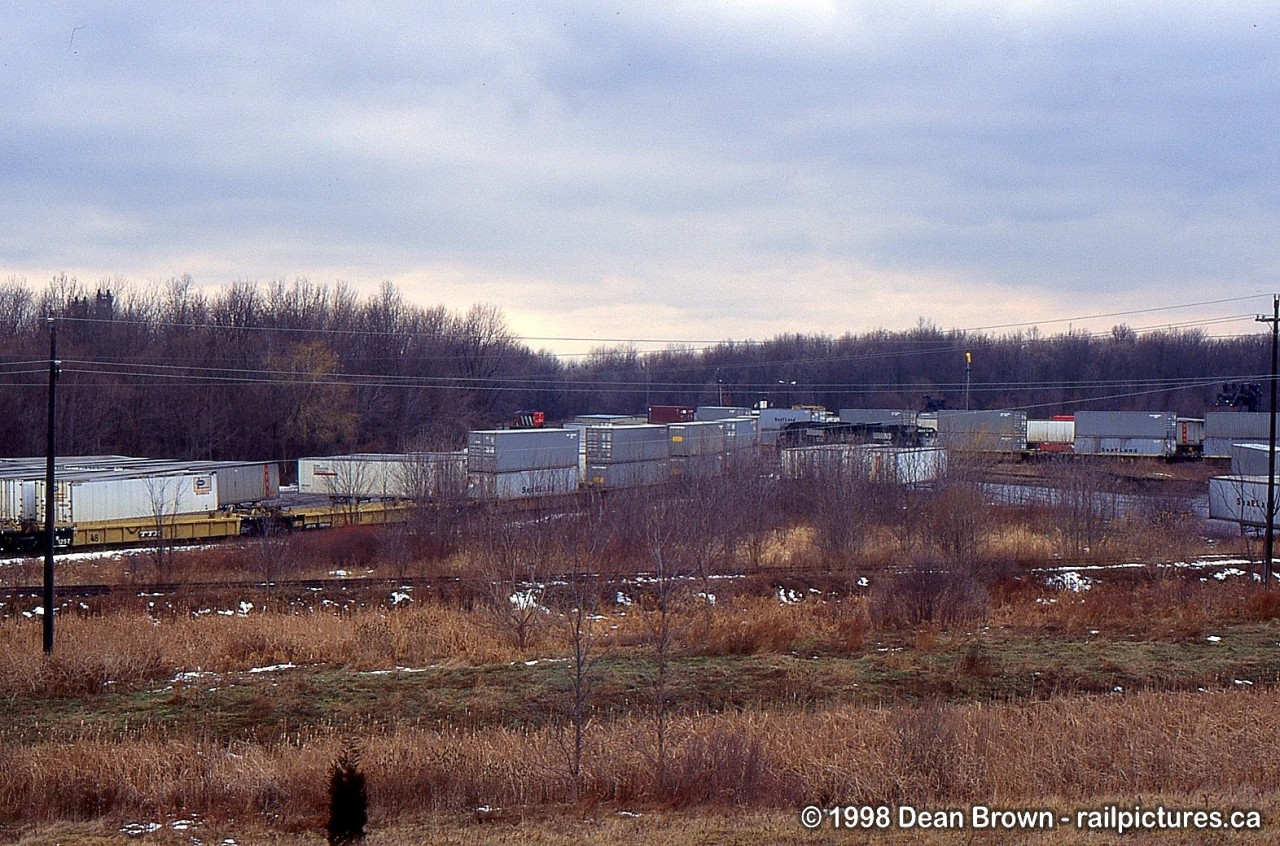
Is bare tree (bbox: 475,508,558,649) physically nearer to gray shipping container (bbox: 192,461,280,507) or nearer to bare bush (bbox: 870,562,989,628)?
bare bush (bbox: 870,562,989,628)

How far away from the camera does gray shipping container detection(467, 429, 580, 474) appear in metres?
43.5

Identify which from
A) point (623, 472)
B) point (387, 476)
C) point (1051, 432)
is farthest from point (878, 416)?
point (387, 476)

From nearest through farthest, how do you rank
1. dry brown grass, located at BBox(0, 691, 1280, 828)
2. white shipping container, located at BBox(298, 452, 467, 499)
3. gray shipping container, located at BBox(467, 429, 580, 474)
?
dry brown grass, located at BBox(0, 691, 1280, 828), white shipping container, located at BBox(298, 452, 467, 499), gray shipping container, located at BBox(467, 429, 580, 474)

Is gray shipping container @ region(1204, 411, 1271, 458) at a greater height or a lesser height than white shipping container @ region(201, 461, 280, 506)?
greater

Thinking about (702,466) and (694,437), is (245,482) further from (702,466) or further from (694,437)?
(694,437)

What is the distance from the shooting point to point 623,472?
158 feet

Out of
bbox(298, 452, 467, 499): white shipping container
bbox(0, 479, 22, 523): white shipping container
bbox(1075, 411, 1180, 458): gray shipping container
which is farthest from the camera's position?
bbox(1075, 411, 1180, 458): gray shipping container

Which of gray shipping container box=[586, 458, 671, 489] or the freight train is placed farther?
gray shipping container box=[586, 458, 671, 489]

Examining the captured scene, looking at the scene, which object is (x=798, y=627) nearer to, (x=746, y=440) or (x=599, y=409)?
(x=746, y=440)

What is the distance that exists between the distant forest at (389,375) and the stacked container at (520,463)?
1.93 m

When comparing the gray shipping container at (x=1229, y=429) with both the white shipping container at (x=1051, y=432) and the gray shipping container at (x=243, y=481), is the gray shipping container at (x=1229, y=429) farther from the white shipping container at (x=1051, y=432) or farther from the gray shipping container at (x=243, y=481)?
the gray shipping container at (x=243, y=481)

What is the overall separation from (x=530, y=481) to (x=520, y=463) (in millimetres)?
1245

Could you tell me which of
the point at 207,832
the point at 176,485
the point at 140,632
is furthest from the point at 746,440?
the point at 207,832

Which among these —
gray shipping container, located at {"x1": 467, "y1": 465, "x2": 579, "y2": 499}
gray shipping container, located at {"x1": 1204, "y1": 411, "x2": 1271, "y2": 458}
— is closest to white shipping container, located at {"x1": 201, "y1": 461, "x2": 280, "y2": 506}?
gray shipping container, located at {"x1": 467, "y1": 465, "x2": 579, "y2": 499}
